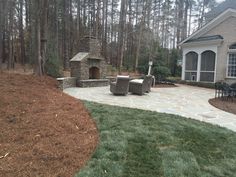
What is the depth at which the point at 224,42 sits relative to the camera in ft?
51.6

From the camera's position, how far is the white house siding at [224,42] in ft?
50.6

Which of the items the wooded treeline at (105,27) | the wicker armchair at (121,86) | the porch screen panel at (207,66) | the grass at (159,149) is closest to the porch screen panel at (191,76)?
the porch screen panel at (207,66)

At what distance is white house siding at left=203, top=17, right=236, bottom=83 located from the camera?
1541cm

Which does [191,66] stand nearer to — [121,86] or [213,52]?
[213,52]

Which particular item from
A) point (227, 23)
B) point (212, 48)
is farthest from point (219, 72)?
point (227, 23)

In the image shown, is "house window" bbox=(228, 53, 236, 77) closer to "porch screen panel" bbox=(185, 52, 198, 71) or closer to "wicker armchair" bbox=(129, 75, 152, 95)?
"porch screen panel" bbox=(185, 52, 198, 71)

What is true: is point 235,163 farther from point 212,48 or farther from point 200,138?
point 212,48

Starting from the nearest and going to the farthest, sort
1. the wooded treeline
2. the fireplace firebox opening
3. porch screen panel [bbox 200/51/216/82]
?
the fireplace firebox opening < porch screen panel [bbox 200/51/216/82] < the wooded treeline

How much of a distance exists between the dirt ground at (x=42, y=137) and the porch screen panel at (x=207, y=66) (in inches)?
513

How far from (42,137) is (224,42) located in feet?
49.3

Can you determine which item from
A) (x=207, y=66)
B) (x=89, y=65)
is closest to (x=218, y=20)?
(x=207, y=66)

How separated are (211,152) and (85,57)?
35.2 ft

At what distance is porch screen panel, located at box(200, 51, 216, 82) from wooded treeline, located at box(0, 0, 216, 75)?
3.19 meters

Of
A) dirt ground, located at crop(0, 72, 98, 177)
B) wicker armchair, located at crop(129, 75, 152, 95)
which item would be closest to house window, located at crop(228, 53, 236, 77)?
wicker armchair, located at crop(129, 75, 152, 95)
